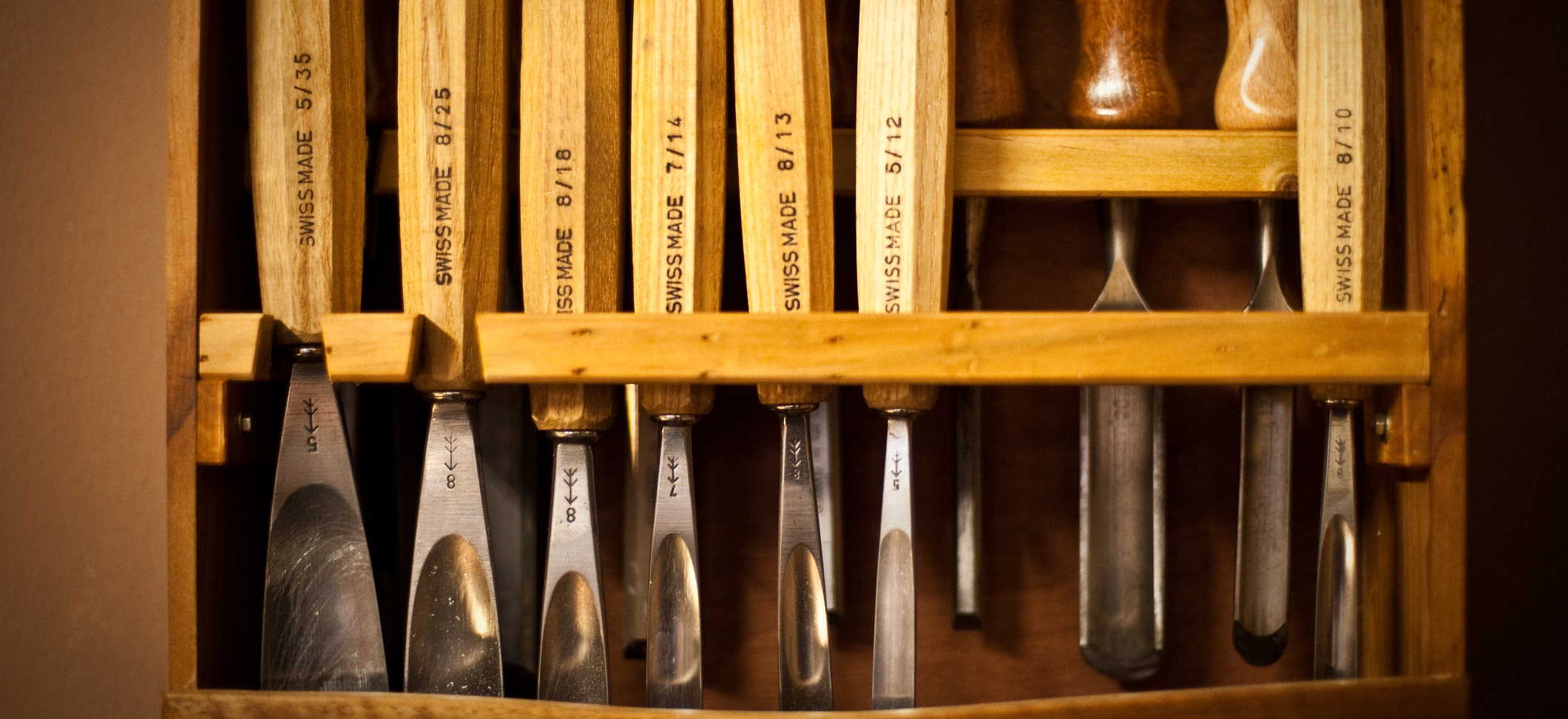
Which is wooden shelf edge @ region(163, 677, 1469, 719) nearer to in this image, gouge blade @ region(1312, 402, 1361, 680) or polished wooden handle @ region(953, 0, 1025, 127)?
gouge blade @ region(1312, 402, 1361, 680)

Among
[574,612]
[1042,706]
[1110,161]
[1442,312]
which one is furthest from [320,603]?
[1442,312]

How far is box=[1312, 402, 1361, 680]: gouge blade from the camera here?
0.47 meters

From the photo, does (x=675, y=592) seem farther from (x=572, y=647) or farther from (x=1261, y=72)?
(x=1261, y=72)

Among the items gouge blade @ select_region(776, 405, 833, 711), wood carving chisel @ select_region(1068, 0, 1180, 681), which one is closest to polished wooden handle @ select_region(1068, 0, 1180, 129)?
wood carving chisel @ select_region(1068, 0, 1180, 681)

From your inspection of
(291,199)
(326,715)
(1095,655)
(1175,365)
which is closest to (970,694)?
(1095,655)

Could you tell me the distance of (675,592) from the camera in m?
0.46

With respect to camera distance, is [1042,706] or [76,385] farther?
[76,385]

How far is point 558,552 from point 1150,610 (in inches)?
12.6

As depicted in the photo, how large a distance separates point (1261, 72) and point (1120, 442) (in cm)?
21

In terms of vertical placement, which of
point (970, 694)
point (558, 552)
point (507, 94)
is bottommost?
point (970, 694)

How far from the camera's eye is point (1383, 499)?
0.50 meters

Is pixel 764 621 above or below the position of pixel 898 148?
below

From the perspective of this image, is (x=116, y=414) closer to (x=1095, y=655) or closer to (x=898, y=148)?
Answer: (x=898, y=148)

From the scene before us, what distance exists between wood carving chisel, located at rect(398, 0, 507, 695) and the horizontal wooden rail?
0.79ft
